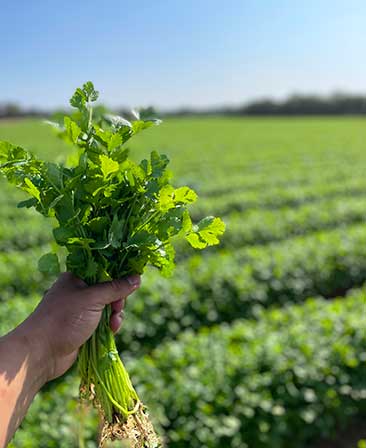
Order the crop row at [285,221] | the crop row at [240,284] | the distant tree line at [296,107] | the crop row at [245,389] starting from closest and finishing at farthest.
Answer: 1. the crop row at [245,389]
2. the crop row at [240,284]
3. the crop row at [285,221]
4. the distant tree line at [296,107]

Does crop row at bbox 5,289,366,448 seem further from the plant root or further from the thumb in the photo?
the thumb

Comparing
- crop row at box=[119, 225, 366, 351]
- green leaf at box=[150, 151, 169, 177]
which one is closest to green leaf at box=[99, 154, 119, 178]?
green leaf at box=[150, 151, 169, 177]

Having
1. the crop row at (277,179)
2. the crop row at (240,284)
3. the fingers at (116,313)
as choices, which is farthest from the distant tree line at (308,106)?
the fingers at (116,313)

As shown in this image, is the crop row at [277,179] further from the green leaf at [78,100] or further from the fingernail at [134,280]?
the green leaf at [78,100]

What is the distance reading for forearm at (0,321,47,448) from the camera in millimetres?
1466

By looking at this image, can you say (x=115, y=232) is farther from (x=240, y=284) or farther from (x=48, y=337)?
(x=240, y=284)

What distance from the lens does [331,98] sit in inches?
3039

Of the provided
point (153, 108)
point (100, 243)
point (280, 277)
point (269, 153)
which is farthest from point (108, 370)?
point (269, 153)

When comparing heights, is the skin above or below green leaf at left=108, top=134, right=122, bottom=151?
below

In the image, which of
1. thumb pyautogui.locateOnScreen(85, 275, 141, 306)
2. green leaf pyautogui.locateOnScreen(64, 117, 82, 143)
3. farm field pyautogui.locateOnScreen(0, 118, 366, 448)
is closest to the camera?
green leaf pyautogui.locateOnScreen(64, 117, 82, 143)

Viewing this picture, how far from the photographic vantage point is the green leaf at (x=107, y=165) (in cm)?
151

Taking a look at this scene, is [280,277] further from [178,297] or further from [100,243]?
[100,243]

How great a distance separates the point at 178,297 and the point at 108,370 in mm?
4149

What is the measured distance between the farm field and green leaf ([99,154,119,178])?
1.54ft
